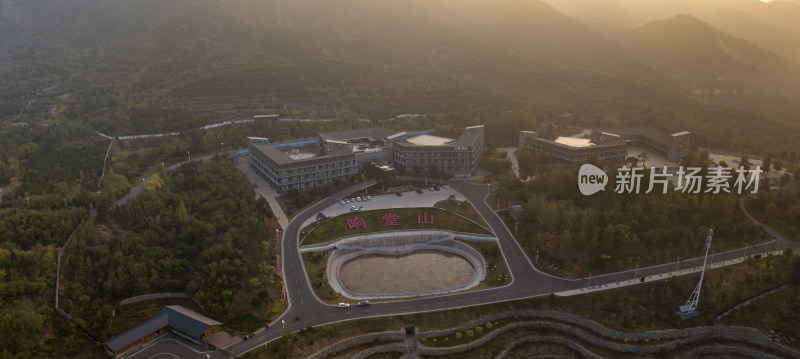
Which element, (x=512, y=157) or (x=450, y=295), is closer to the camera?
(x=450, y=295)

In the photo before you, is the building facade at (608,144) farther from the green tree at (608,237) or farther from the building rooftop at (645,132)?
the green tree at (608,237)

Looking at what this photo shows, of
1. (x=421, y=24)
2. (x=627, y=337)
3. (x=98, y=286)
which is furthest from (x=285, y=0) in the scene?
(x=627, y=337)

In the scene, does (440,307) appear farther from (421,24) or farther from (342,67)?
(421,24)

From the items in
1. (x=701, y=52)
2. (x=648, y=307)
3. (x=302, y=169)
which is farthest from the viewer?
(x=701, y=52)

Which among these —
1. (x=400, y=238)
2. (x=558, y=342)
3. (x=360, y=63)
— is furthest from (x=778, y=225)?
(x=360, y=63)

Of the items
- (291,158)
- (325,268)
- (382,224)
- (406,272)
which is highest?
(291,158)

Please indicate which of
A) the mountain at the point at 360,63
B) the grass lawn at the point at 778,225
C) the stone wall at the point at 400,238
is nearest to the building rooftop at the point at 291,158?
the stone wall at the point at 400,238

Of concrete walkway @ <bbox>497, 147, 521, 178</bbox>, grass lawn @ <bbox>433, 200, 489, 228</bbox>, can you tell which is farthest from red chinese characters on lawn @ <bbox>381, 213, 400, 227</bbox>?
concrete walkway @ <bbox>497, 147, 521, 178</bbox>

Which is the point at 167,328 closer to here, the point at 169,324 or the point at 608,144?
the point at 169,324
